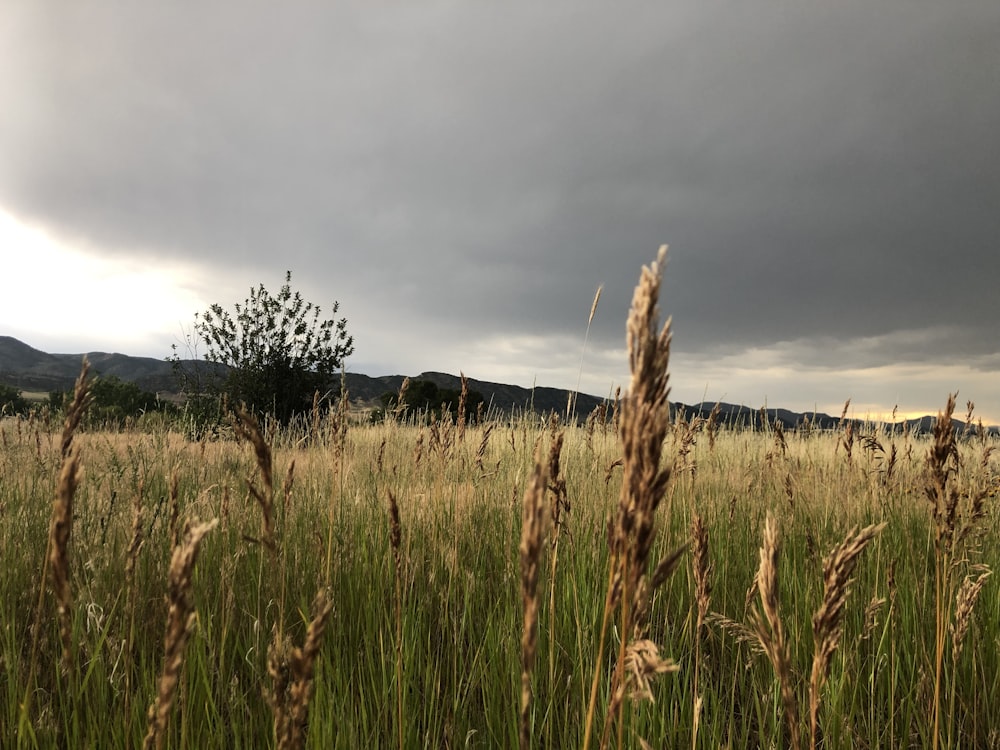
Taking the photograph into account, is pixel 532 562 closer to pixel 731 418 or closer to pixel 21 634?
pixel 21 634

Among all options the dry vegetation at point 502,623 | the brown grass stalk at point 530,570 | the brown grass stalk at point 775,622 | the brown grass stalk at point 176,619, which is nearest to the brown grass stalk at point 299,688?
the dry vegetation at point 502,623

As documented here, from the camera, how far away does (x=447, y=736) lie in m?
2.07

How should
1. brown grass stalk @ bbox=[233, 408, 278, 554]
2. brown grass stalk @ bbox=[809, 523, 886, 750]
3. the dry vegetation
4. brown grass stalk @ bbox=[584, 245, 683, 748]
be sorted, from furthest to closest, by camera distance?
1. brown grass stalk @ bbox=[233, 408, 278, 554]
2. brown grass stalk @ bbox=[809, 523, 886, 750]
3. the dry vegetation
4. brown grass stalk @ bbox=[584, 245, 683, 748]


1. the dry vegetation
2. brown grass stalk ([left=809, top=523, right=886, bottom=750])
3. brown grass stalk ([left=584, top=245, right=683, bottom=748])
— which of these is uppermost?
brown grass stalk ([left=584, top=245, right=683, bottom=748])

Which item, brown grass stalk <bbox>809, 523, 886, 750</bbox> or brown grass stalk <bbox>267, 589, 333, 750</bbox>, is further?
brown grass stalk <bbox>809, 523, 886, 750</bbox>

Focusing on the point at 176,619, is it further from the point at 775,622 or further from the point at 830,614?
the point at 830,614

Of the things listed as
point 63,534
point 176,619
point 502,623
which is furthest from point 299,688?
point 502,623

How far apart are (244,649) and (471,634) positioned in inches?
42.3

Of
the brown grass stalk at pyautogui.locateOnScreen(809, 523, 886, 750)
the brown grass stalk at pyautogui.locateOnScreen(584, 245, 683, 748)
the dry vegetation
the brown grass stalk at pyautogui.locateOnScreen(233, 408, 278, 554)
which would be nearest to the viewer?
the brown grass stalk at pyautogui.locateOnScreen(584, 245, 683, 748)

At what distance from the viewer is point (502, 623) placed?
8.45 feet

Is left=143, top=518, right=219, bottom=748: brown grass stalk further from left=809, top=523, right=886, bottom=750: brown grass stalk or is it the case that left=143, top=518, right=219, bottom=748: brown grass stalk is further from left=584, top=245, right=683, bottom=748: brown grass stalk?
left=809, top=523, right=886, bottom=750: brown grass stalk

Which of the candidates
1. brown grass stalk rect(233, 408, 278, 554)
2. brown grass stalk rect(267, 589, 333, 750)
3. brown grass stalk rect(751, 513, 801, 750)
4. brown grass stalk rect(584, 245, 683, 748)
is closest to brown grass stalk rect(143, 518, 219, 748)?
brown grass stalk rect(267, 589, 333, 750)

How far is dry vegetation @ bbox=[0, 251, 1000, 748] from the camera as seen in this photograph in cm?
84

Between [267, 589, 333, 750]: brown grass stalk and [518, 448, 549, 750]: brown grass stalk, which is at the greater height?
[518, 448, 549, 750]: brown grass stalk
